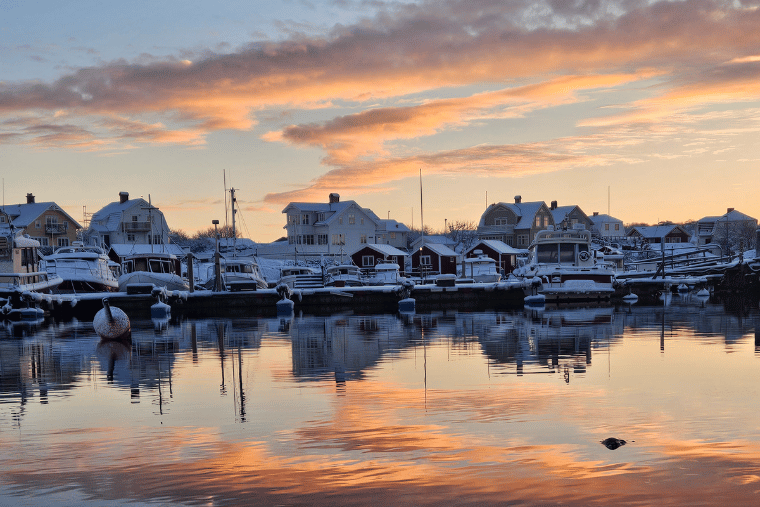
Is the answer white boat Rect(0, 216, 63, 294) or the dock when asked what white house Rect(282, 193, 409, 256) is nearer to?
the dock

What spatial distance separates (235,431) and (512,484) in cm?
476

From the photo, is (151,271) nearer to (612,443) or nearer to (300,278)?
(300,278)

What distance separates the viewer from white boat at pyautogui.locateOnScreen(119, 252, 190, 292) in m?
51.1

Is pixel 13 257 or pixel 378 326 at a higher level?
pixel 13 257

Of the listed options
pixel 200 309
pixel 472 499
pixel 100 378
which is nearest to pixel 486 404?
pixel 472 499

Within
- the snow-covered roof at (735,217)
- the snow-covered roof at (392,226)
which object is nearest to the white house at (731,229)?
the snow-covered roof at (735,217)

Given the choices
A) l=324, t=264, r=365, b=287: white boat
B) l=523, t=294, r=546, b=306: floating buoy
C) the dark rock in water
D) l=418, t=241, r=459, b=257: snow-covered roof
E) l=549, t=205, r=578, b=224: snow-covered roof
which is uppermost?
l=549, t=205, r=578, b=224: snow-covered roof

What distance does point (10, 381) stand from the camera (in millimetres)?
18234

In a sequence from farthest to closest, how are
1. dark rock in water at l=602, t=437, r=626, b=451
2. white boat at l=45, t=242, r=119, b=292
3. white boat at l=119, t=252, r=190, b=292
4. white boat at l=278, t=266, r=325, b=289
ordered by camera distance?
white boat at l=278, t=266, r=325, b=289 < white boat at l=119, t=252, r=190, b=292 < white boat at l=45, t=242, r=119, b=292 < dark rock in water at l=602, t=437, r=626, b=451

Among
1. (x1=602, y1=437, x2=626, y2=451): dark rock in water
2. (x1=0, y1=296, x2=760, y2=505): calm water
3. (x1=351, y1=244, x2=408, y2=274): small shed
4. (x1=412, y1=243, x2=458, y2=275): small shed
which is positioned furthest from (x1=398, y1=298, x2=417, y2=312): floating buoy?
(x1=412, y1=243, x2=458, y2=275): small shed

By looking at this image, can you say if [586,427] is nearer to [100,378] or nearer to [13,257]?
[100,378]

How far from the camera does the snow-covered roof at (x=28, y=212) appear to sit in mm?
91500

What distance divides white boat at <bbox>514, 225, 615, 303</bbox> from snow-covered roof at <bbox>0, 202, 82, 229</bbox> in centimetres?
6446

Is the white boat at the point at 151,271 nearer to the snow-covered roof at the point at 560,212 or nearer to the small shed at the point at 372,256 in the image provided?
the small shed at the point at 372,256
